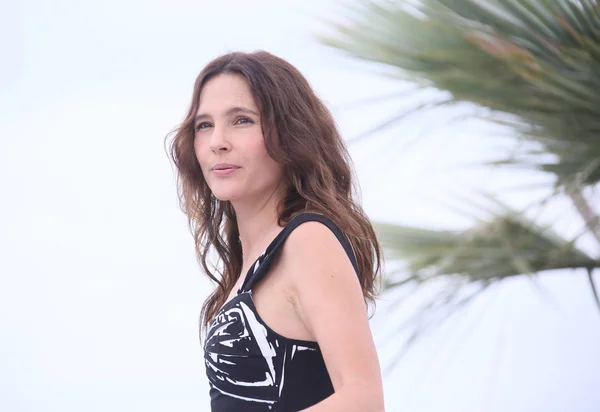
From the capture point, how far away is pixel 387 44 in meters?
2.72

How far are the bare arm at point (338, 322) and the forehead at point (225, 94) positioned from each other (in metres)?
0.33

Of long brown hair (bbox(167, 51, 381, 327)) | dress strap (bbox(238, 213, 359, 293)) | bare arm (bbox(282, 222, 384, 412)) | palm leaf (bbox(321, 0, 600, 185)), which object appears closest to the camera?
bare arm (bbox(282, 222, 384, 412))

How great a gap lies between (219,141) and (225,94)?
10 cm

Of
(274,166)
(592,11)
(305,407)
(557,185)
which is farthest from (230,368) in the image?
(592,11)

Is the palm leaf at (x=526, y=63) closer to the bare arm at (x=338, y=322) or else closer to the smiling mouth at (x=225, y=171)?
the smiling mouth at (x=225, y=171)

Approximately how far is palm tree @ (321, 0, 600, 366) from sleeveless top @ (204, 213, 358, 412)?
1260 millimetres

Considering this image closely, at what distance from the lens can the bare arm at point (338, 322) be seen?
129 centimetres

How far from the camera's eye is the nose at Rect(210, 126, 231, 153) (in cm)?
156

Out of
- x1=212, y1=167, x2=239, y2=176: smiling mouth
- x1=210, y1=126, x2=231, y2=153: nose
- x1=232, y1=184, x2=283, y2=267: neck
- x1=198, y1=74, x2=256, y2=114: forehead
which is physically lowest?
x1=232, y1=184, x2=283, y2=267: neck

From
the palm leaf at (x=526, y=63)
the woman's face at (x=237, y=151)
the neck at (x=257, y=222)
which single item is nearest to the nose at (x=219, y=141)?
the woman's face at (x=237, y=151)

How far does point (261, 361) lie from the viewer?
141cm

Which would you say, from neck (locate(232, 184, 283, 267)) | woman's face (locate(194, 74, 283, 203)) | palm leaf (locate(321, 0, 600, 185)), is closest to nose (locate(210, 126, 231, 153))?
woman's face (locate(194, 74, 283, 203))

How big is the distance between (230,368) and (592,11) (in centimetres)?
163

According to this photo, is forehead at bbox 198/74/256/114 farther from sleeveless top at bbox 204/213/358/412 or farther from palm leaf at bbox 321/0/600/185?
palm leaf at bbox 321/0/600/185
